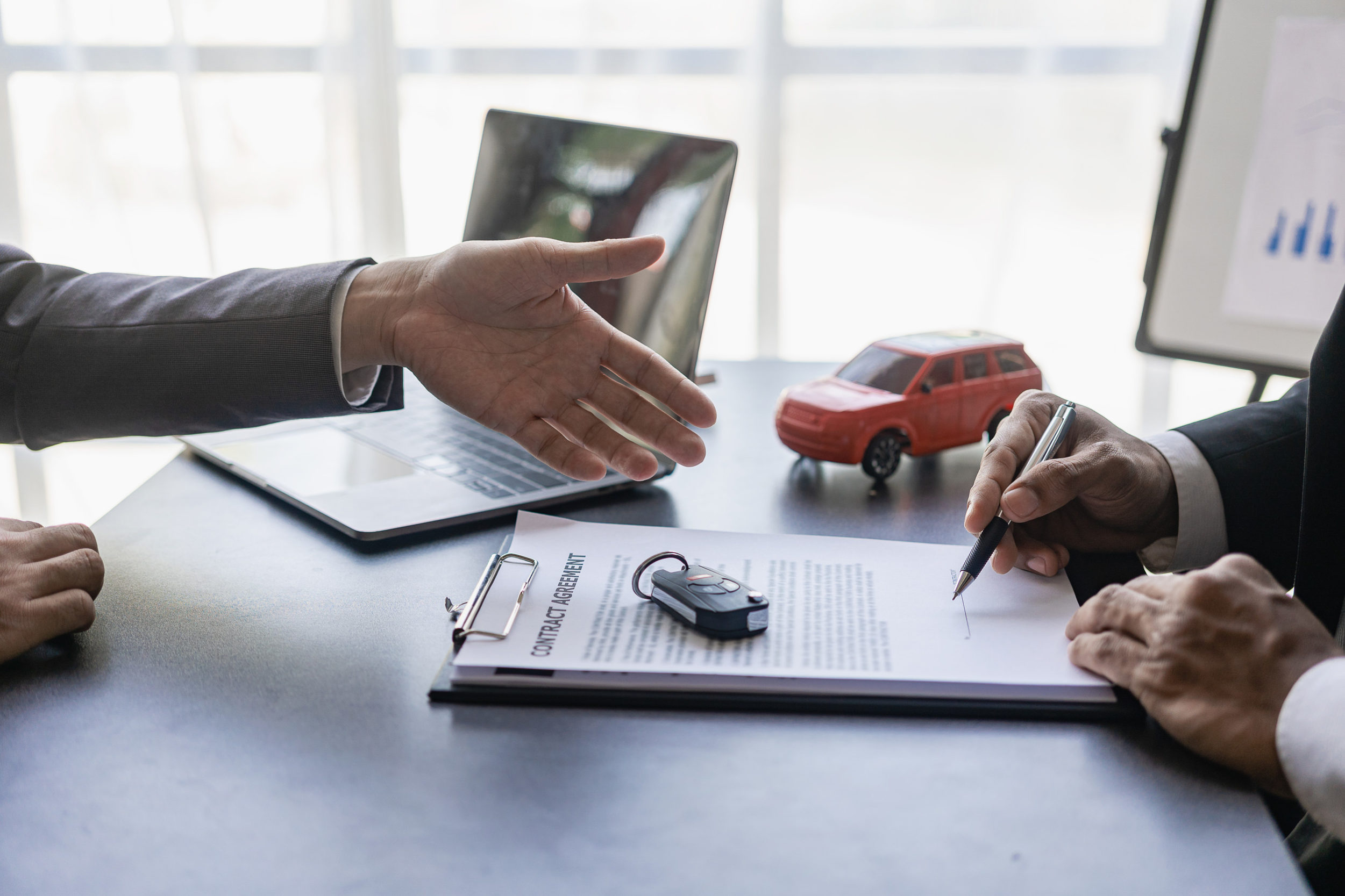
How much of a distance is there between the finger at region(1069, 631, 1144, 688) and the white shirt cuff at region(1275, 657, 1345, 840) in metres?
0.07

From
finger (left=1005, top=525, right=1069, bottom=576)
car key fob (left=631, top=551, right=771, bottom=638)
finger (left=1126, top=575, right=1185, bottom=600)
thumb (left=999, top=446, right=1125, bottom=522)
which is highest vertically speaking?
thumb (left=999, top=446, right=1125, bottom=522)

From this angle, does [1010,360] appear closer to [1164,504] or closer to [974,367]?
[974,367]

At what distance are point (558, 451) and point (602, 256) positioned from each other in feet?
0.54

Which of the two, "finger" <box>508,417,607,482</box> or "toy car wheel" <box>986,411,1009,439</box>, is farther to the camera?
"toy car wheel" <box>986,411,1009,439</box>

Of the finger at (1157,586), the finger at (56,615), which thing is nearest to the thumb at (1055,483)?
the finger at (1157,586)

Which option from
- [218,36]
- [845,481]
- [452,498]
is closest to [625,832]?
[452,498]

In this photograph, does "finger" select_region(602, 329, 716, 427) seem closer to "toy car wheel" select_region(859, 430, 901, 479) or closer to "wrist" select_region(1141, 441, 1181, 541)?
"toy car wheel" select_region(859, 430, 901, 479)

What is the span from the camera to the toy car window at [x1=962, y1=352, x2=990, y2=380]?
39.5 inches

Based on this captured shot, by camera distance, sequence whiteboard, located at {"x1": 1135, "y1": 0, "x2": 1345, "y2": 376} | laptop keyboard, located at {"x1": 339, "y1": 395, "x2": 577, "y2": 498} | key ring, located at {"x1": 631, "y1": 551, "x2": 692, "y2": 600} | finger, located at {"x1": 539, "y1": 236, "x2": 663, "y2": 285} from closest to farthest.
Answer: key ring, located at {"x1": 631, "y1": 551, "x2": 692, "y2": 600} → finger, located at {"x1": 539, "y1": 236, "x2": 663, "y2": 285} → laptop keyboard, located at {"x1": 339, "y1": 395, "x2": 577, "y2": 498} → whiteboard, located at {"x1": 1135, "y1": 0, "x2": 1345, "y2": 376}

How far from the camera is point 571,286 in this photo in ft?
3.56

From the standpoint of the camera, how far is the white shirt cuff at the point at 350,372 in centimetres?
82

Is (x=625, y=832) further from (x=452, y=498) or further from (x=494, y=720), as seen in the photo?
(x=452, y=498)

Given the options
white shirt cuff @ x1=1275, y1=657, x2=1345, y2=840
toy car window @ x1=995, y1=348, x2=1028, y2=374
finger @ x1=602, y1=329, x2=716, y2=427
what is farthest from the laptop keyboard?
white shirt cuff @ x1=1275, y1=657, x2=1345, y2=840

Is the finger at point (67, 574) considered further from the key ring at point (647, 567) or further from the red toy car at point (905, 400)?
the red toy car at point (905, 400)
